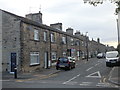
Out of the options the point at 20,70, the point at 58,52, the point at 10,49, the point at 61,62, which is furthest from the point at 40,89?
the point at 58,52

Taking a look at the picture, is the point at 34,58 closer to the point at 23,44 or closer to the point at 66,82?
the point at 23,44

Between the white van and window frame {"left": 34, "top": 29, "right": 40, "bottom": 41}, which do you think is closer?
window frame {"left": 34, "top": 29, "right": 40, "bottom": 41}

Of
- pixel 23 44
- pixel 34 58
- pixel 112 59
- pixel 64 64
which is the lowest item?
pixel 64 64

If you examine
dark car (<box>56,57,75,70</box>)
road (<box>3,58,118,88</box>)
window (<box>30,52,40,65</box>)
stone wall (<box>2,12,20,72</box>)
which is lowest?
road (<box>3,58,118,88</box>)

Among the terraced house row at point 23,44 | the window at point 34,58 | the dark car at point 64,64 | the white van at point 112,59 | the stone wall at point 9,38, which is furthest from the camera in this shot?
the white van at point 112,59

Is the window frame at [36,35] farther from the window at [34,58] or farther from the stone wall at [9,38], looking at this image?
the stone wall at [9,38]

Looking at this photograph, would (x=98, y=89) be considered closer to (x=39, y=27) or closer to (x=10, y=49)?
(x=10, y=49)

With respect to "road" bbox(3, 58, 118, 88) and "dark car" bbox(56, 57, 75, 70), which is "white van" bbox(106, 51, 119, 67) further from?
"road" bbox(3, 58, 118, 88)

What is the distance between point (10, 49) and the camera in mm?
25688

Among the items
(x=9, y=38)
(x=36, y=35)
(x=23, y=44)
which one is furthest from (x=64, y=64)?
(x=9, y=38)

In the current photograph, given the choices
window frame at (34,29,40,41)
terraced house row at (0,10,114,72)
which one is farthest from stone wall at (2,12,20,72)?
window frame at (34,29,40,41)

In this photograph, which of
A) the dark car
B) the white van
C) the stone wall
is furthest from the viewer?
the white van

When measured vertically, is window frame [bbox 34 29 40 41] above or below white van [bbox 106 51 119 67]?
above

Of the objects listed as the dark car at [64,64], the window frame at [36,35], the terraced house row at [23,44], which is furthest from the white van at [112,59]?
the window frame at [36,35]
